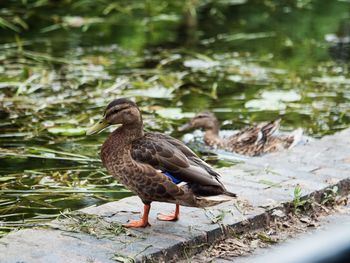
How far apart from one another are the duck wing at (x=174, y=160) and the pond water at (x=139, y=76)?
84cm

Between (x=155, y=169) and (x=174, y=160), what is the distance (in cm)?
11

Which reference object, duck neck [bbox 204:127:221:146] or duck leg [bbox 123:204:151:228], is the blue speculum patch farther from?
duck neck [bbox 204:127:221:146]

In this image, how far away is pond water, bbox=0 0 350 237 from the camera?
21.0 ft

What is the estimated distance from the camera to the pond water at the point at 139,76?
21.0ft

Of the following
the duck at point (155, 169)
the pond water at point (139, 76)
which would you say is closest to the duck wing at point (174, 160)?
the duck at point (155, 169)

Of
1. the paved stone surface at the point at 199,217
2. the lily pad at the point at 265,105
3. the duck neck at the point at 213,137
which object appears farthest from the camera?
the lily pad at the point at 265,105

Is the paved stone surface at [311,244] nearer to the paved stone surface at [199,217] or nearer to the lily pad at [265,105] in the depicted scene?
the paved stone surface at [199,217]

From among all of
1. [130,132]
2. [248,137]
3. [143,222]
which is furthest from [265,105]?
[143,222]

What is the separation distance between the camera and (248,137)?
7535 millimetres

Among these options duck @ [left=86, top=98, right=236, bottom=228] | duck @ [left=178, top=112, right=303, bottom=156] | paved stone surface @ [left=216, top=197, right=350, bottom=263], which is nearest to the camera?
paved stone surface @ [left=216, top=197, right=350, bottom=263]

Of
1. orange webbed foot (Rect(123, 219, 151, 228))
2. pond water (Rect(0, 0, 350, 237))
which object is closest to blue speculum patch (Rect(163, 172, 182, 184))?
orange webbed foot (Rect(123, 219, 151, 228))

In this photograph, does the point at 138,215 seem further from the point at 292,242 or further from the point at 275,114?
the point at 275,114

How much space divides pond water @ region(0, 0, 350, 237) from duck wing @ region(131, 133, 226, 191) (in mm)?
839

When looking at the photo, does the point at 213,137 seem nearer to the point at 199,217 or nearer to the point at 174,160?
the point at 199,217
